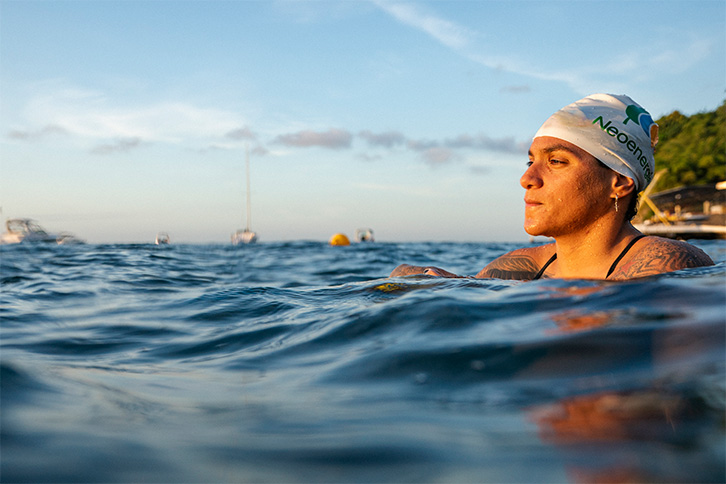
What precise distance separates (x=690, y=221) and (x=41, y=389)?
158 feet

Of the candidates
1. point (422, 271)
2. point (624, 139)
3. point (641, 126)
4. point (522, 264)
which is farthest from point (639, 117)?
point (422, 271)

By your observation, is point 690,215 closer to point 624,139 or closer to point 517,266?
point 517,266

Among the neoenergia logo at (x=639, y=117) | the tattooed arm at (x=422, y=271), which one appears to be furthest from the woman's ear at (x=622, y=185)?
Answer: the tattooed arm at (x=422, y=271)

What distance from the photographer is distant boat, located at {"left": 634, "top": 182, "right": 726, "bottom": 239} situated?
1409 inches

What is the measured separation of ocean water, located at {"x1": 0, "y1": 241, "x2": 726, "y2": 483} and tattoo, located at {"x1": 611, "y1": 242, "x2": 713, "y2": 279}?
288mm

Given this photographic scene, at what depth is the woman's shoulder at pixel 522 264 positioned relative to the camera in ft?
16.2

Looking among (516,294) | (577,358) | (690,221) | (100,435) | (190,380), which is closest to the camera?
(100,435)

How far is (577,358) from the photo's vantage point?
6.32ft

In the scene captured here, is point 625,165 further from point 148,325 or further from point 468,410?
point 148,325

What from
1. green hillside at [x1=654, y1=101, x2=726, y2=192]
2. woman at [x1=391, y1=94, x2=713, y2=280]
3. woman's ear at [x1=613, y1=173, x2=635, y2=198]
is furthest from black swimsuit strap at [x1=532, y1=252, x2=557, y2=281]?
green hillside at [x1=654, y1=101, x2=726, y2=192]

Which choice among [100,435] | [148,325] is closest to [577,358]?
[100,435]

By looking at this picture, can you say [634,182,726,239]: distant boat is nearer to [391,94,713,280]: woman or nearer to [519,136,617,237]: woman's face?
[391,94,713,280]: woman

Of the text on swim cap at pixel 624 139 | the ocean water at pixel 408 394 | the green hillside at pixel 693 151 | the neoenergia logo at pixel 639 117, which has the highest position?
the green hillside at pixel 693 151

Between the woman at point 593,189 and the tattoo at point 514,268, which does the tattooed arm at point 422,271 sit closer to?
the tattoo at point 514,268
